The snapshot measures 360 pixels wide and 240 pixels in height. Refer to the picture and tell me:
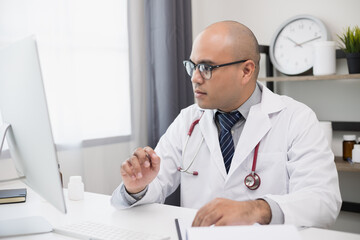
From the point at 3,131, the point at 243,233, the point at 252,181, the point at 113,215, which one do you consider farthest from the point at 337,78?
the point at 3,131

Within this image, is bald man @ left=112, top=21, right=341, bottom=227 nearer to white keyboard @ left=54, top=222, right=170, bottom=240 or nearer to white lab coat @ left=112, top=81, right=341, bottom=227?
white lab coat @ left=112, top=81, right=341, bottom=227

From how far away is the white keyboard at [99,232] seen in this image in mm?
1069

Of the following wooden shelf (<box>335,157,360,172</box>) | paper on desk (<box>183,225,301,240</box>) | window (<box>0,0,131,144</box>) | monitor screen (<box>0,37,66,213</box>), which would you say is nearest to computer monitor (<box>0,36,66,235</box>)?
monitor screen (<box>0,37,66,213</box>)

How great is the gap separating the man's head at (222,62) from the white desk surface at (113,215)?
450 mm

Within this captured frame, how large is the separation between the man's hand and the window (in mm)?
1304

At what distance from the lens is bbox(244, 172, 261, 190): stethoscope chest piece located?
4.83ft

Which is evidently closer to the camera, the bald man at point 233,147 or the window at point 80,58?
the bald man at point 233,147

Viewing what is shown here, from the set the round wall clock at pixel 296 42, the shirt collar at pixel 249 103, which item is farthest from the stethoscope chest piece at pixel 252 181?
the round wall clock at pixel 296 42

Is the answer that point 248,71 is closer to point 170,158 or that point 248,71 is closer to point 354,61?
point 170,158

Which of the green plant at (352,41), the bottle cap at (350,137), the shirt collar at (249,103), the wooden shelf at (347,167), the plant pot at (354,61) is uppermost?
the green plant at (352,41)

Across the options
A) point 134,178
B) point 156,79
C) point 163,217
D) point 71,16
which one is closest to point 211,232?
point 163,217

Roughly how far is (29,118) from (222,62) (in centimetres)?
81

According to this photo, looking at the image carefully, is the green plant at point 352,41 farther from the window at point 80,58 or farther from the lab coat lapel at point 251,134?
the window at point 80,58

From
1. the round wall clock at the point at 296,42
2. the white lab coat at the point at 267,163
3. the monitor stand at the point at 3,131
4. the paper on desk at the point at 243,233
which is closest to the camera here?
the paper on desk at the point at 243,233
